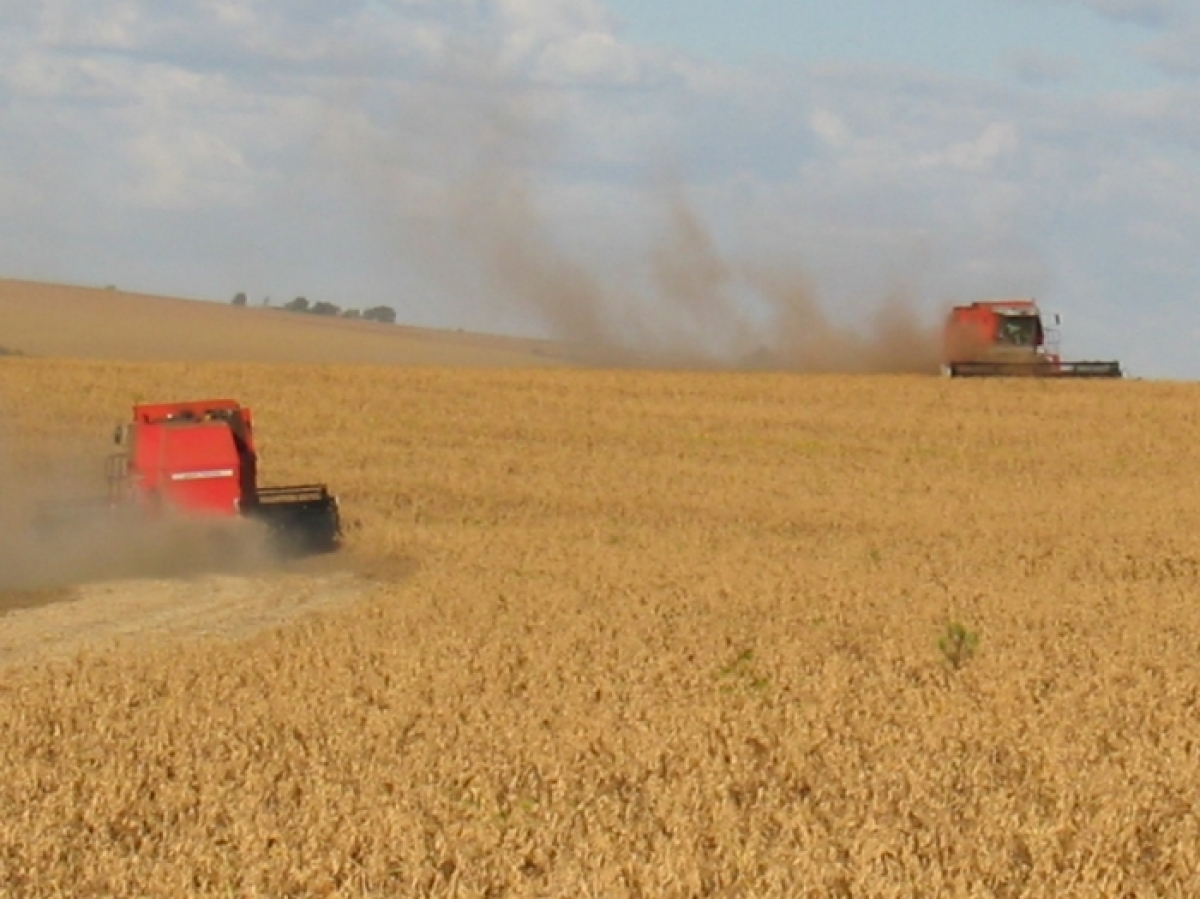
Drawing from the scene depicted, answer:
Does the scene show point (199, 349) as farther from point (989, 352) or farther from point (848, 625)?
point (848, 625)

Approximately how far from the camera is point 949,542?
24891 millimetres

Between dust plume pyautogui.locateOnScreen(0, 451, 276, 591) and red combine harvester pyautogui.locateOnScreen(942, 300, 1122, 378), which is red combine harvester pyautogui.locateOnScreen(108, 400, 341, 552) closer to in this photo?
dust plume pyautogui.locateOnScreen(0, 451, 276, 591)

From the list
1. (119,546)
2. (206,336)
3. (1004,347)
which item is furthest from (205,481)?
(206,336)

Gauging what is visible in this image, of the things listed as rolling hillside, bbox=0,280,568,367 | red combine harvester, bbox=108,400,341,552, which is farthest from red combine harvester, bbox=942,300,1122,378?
red combine harvester, bbox=108,400,341,552

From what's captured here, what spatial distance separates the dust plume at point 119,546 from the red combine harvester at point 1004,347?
2439 centimetres

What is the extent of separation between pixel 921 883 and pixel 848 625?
832 centimetres

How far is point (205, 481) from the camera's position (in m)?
22.9

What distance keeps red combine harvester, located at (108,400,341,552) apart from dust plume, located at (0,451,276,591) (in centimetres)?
30

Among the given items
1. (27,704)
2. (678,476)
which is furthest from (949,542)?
(27,704)

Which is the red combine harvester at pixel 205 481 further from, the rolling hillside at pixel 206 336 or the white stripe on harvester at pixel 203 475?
the rolling hillside at pixel 206 336

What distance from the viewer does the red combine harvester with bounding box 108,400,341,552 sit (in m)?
22.8

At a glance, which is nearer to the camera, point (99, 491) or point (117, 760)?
point (117, 760)

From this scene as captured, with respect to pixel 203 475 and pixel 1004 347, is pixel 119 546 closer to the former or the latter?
pixel 203 475

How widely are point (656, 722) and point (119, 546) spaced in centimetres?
1348
